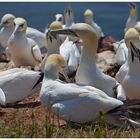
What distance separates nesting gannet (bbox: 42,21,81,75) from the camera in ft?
40.8

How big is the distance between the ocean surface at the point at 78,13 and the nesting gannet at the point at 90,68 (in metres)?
18.2

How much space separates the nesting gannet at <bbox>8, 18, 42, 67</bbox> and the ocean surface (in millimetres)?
14629

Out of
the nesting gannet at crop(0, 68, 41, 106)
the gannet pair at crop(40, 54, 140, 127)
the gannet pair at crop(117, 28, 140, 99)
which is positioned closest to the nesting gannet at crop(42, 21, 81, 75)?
the nesting gannet at crop(0, 68, 41, 106)

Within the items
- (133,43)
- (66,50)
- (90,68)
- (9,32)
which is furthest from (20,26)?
(90,68)

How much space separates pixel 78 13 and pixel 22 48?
19.9 meters

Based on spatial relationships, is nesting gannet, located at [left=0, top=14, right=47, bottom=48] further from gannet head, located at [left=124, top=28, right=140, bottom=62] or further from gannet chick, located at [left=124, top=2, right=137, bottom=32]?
gannet head, located at [left=124, top=28, right=140, bottom=62]

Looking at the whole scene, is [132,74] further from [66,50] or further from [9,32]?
[9,32]

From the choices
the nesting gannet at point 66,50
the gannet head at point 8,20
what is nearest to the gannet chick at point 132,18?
the gannet head at point 8,20

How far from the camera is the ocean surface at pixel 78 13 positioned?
30.4m

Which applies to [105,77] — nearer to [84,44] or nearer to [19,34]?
[84,44]

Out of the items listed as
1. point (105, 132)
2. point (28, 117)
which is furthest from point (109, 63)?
point (105, 132)

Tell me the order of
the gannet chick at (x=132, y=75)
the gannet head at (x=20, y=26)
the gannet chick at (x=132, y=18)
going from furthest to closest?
1. the gannet chick at (x=132, y=18)
2. the gannet head at (x=20, y=26)
3. the gannet chick at (x=132, y=75)

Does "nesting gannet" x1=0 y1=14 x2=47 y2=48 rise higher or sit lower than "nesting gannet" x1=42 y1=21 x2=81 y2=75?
higher

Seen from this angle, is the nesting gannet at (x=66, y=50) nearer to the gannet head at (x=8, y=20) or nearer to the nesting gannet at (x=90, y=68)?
the gannet head at (x=8, y=20)
